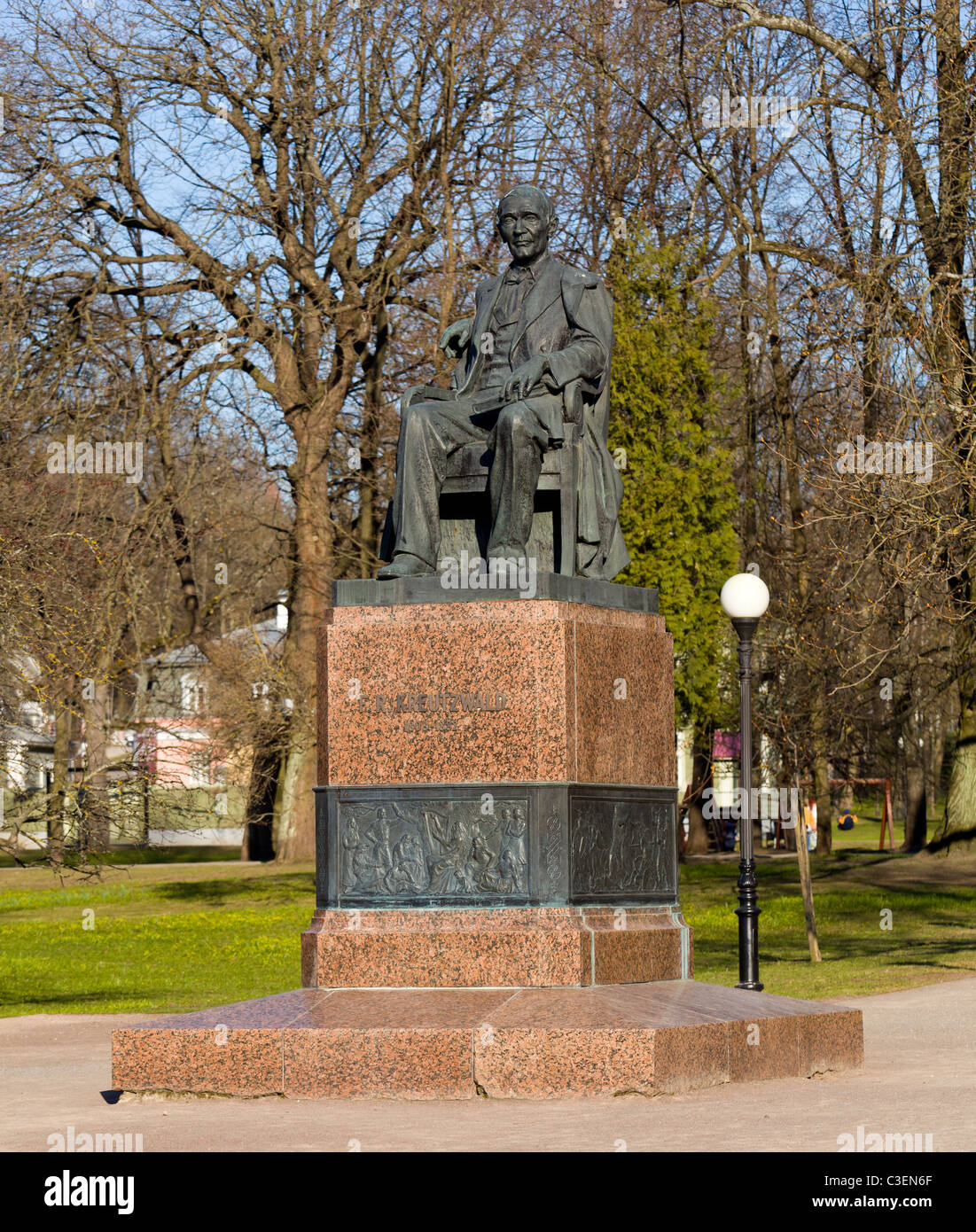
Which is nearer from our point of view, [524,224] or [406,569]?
[406,569]

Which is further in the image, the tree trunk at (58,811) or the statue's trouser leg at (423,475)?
the tree trunk at (58,811)

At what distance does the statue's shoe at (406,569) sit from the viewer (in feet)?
34.3

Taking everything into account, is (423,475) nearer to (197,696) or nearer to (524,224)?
(524,224)

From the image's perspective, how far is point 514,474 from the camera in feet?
34.0

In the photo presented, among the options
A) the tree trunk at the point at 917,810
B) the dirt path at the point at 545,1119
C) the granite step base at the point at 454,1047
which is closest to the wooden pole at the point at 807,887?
the dirt path at the point at 545,1119

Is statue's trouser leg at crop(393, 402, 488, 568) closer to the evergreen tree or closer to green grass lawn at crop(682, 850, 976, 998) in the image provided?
green grass lawn at crop(682, 850, 976, 998)

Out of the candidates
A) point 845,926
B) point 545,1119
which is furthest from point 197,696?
point 545,1119

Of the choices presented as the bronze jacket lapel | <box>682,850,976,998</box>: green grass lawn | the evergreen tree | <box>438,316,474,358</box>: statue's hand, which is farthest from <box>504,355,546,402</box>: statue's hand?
the evergreen tree

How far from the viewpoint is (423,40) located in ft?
99.3

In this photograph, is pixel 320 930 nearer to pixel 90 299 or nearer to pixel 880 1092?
pixel 880 1092

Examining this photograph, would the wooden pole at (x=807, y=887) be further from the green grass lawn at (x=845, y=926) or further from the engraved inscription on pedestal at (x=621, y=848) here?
the engraved inscription on pedestal at (x=621, y=848)

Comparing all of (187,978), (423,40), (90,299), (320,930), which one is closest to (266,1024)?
(320,930)

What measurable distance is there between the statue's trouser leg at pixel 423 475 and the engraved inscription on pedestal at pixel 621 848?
163 cm

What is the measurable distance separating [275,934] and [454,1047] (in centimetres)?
1717
